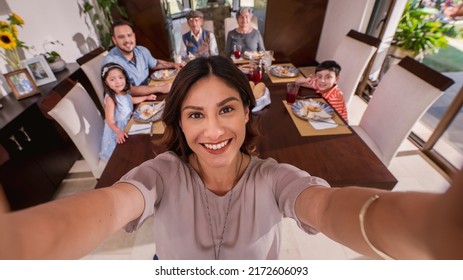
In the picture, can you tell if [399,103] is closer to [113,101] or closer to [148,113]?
[148,113]

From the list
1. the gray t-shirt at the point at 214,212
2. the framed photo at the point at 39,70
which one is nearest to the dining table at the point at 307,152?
the gray t-shirt at the point at 214,212

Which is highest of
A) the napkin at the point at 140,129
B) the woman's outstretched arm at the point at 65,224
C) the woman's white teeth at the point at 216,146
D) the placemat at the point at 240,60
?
the woman's outstretched arm at the point at 65,224

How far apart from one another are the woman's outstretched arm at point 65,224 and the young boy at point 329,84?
1625 mm

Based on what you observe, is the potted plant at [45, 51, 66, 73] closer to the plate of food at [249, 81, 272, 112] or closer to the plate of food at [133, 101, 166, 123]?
the plate of food at [133, 101, 166, 123]

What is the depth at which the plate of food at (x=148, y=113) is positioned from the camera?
4.53 ft

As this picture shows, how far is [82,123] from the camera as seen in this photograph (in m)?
1.46

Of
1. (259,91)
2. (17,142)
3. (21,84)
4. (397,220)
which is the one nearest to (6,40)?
(21,84)

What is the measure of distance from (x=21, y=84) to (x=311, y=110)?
2.42 m

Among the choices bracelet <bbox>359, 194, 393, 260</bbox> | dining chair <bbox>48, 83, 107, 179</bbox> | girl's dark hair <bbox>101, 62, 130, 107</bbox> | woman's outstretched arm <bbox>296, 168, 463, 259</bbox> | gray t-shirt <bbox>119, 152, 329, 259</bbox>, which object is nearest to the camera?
woman's outstretched arm <bbox>296, 168, 463, 259</bbox>

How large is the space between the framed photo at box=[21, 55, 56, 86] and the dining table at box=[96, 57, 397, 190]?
1.57m

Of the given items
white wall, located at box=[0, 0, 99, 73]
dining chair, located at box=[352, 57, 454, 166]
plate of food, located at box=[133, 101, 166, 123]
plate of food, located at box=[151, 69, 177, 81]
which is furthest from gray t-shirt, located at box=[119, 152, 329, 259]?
white wall, located at box=[0, 0, 99, 73]

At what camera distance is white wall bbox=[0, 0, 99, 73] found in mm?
2104

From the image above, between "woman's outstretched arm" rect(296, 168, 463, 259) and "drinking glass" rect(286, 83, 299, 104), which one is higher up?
"woman's outstretched arm" rect(296, 168, 463, 259)

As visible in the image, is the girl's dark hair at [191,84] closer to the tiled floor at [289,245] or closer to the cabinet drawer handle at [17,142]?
the tiled floor at [289,245]
